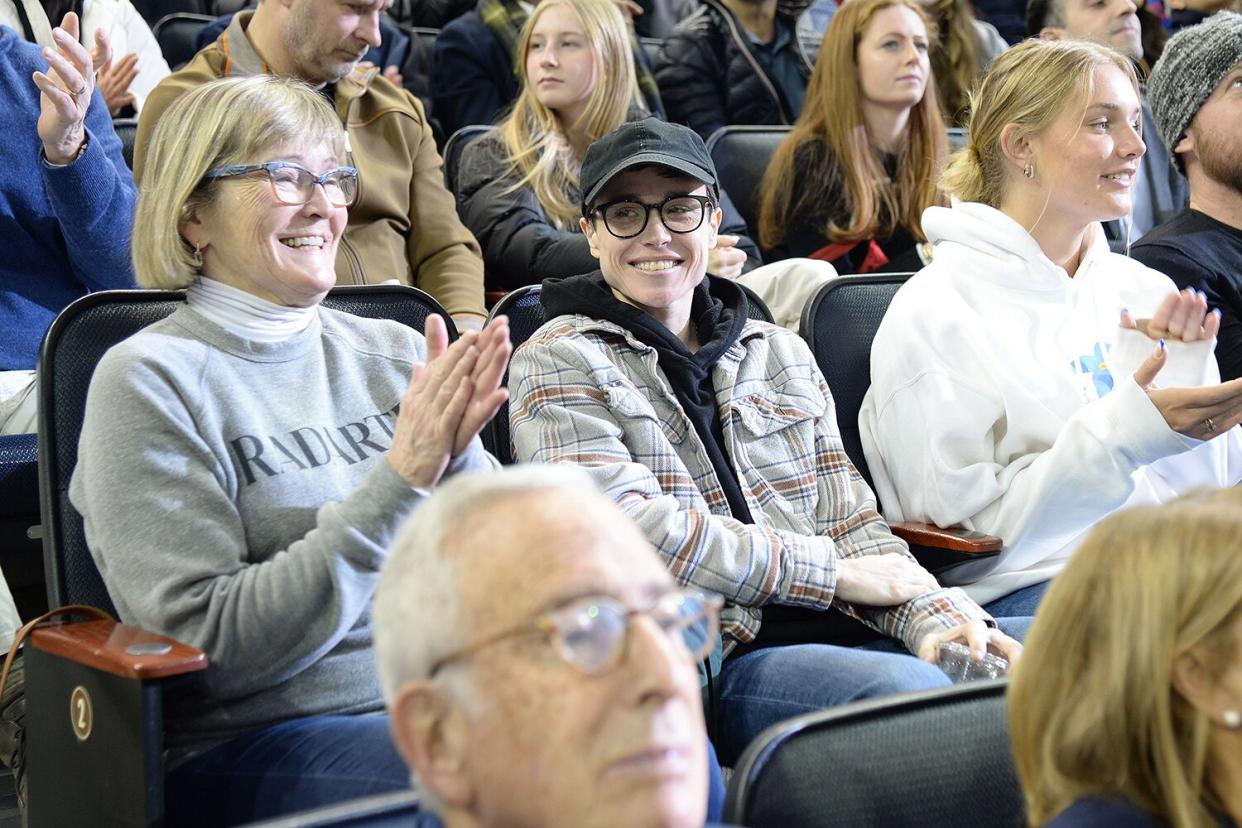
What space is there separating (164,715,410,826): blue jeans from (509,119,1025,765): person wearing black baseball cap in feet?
1.83

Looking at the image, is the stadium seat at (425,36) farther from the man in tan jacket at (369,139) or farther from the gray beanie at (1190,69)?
the gray beanie at (1190,69)

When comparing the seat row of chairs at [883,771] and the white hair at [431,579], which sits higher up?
the white hair at [431,579]

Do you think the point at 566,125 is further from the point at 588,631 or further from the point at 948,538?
the point at 588,631

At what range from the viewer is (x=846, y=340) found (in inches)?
103

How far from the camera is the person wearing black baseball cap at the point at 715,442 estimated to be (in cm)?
205

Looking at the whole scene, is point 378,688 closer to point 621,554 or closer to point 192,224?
point 192,224

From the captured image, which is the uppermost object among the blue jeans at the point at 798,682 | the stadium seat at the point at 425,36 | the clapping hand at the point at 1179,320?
the clapping hand at the point at 1179,320

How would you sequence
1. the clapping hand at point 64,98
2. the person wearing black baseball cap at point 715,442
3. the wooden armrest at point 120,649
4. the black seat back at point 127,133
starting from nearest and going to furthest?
the wooden armrest at point 120,649 → the person wearing black baseball cap at point 715,442 → the clapping hand at point 64,98 → the black seat back at point 127,133

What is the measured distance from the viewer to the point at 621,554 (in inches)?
41.2

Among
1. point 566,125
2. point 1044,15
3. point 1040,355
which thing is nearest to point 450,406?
point 1040,355

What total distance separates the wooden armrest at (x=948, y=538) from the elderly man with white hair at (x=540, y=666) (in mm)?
1304

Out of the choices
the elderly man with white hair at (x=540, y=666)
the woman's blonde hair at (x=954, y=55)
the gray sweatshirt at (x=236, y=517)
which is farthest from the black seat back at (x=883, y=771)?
the woman's blonde hair at (x=954, y=55)

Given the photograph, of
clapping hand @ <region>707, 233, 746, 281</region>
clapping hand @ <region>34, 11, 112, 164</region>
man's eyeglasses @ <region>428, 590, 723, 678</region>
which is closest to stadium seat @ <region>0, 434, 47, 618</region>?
clapping hand @ <region>34, 11, 112, 164</region>

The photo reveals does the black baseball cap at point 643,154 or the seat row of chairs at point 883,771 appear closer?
the seat row of chairs at point 883,771
